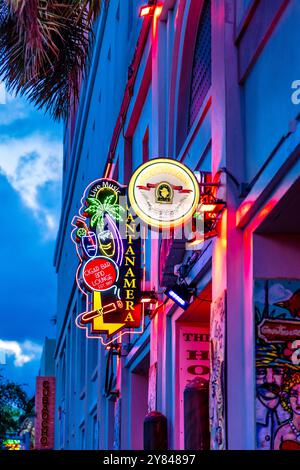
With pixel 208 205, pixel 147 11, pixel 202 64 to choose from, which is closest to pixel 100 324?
pixel 147 11

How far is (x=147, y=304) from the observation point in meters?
18.8

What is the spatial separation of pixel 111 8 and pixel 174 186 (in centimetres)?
1911

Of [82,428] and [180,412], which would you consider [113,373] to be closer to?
[180,412]

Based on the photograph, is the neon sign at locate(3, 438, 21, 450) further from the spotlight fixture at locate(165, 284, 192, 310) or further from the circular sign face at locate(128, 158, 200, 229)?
the circular sign face at locate(128, 158, 200, 229)

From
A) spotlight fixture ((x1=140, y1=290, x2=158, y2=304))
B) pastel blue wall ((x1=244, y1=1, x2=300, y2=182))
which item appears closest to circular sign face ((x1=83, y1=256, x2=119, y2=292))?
spotlight fixture ((x1=140, y1=290, x2=158, y2=304))

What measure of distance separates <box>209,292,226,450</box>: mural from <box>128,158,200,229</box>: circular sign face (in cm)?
135

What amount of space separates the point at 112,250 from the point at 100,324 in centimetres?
231

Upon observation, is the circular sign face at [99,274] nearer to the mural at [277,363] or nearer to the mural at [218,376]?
the mural at [218,376]

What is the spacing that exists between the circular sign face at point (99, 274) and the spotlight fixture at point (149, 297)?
693mm

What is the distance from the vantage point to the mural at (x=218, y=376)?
10.7 meters

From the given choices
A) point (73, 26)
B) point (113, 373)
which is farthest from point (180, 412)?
point (113, 373)

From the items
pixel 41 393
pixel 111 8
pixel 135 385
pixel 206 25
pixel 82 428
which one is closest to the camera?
pixel 206 25

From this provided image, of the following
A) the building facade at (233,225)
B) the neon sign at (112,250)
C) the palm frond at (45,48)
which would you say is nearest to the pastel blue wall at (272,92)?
the building facade at (233,225)

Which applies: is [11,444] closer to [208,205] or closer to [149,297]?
[149,297]
